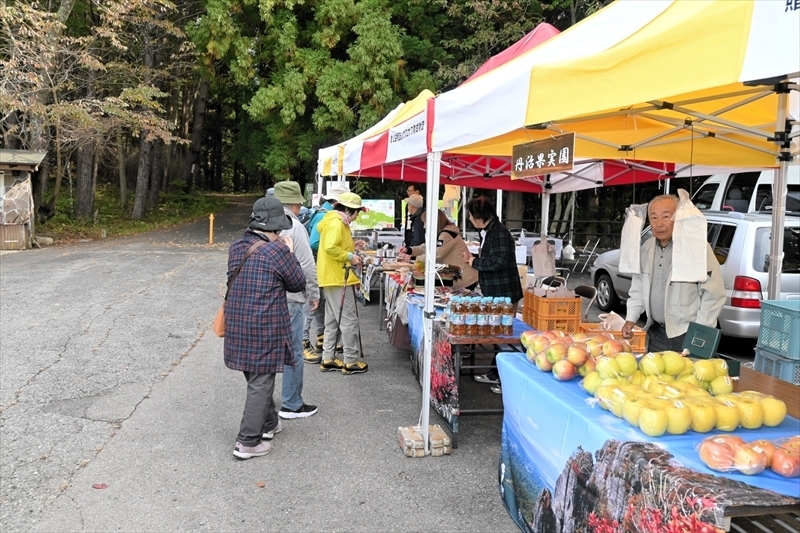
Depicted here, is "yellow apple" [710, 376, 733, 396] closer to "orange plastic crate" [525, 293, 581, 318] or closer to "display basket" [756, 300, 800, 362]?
"display basket" [756, 300, 800, 362]

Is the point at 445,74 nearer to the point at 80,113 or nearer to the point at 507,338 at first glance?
the point at 80,113

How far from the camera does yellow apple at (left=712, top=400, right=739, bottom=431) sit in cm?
247

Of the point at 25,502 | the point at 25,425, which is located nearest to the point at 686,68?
the point at 25,502

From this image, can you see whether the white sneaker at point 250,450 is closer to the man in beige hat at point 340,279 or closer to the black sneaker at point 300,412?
the black sneaker at point 300,412

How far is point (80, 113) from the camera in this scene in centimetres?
1820

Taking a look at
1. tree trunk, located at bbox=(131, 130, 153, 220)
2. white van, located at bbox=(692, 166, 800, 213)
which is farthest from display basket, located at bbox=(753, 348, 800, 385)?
tree trunk, located at bbox=(131, 130, 153, 220)

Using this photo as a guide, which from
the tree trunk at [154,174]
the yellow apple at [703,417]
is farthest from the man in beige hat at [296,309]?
the tree trunk at [154,174]

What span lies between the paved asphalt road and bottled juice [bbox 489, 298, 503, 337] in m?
0.92

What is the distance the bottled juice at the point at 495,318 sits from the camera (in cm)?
473

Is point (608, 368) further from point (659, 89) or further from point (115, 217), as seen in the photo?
point (115, 217)

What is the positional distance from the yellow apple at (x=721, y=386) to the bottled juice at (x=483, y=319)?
197 cm

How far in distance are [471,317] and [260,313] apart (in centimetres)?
157

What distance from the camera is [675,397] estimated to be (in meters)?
2.62

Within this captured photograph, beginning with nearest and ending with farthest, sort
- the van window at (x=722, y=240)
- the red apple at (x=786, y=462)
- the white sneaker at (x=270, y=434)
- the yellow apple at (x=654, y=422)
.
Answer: the red apple at (x=786, y=462) → the yellow apple at (x=654, y=422) → the white sneaker at (x=270, y=434) → the van window at (x=722, y=240)
